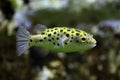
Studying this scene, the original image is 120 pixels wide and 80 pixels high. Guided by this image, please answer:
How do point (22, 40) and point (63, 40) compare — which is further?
point (22, 40)

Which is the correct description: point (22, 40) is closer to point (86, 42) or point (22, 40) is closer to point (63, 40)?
point (63, 40)

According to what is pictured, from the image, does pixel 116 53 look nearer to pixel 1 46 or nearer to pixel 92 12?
pixel 92 12

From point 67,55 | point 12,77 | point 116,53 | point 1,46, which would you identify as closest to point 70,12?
point 67,55

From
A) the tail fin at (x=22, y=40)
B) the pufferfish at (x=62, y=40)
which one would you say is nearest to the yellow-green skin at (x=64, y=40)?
the pufferfish at (x=62, y=40)

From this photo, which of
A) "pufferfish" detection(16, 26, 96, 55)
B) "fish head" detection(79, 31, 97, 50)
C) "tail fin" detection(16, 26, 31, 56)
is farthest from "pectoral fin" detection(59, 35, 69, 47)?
"tail fin" detection(16, 26, 31, 56)

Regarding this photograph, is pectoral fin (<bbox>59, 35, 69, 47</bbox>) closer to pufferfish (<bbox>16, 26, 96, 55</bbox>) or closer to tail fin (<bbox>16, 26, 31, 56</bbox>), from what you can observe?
pufferfish (<bbox>16, 26, 96, 55</bbox>)

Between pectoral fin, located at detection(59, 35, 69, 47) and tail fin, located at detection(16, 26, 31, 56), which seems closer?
pectoral fin, located at detection(59, 35, 69, 47)

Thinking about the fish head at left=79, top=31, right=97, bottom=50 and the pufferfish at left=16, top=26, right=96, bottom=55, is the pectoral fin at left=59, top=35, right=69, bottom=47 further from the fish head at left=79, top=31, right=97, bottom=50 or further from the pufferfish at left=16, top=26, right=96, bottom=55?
the fish head at left=79, top=31, right=97, bottom=50

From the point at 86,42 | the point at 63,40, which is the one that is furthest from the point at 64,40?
the point at 86,42

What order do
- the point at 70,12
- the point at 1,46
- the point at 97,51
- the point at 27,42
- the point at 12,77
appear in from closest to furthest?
the point at 27,42 → the point at 12,77 → the point at 1,46 → the point at 97,51 → the point at 70,12
